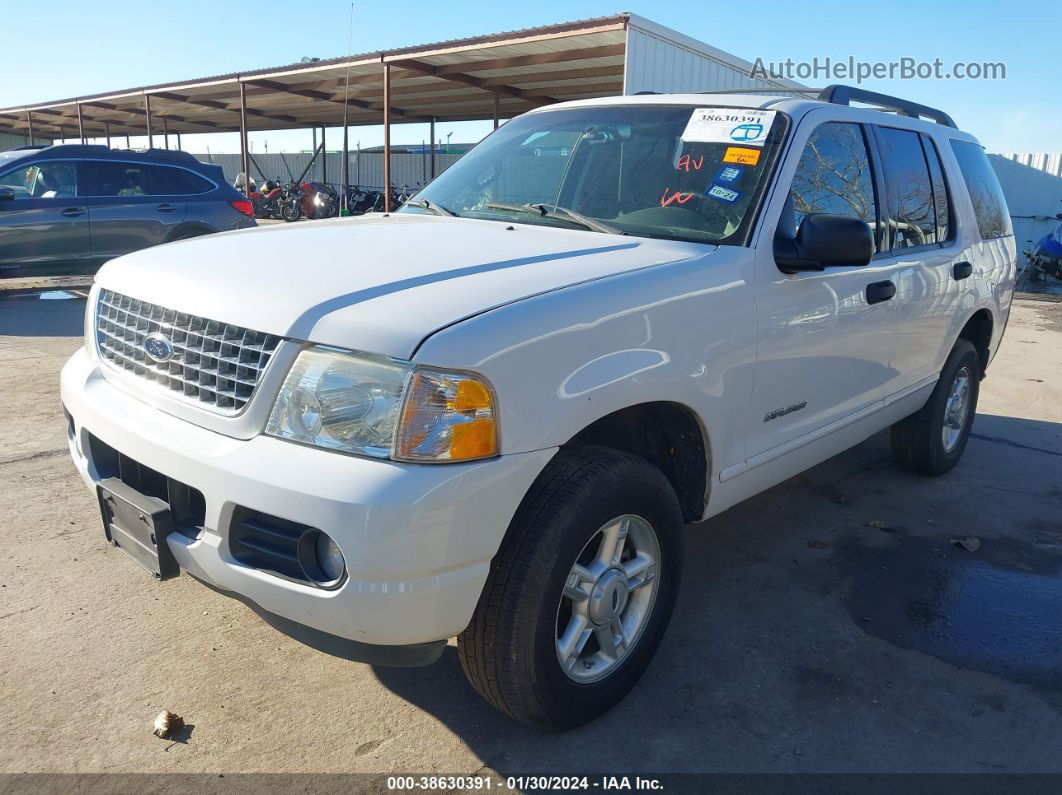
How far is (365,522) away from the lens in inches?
72.9

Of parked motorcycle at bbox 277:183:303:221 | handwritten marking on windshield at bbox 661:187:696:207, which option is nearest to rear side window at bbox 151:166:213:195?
handwritten marking on windshield at bbox 661:187:696:207

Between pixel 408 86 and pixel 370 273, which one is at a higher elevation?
pixel 408 86

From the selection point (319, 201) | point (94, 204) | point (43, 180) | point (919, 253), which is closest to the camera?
point (919, 253)

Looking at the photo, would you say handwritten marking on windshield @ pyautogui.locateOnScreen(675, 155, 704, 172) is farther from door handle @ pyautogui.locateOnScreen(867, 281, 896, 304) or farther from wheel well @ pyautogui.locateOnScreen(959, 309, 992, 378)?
wheel well @ pyautogui.locateOnScreen(959, 309, 992, 378)

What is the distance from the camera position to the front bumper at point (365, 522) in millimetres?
1871

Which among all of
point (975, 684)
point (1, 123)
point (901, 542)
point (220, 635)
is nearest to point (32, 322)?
point (220, 635)

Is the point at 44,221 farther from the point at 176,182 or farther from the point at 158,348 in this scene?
the point at 158,348

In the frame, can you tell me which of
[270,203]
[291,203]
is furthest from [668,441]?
[270,203]

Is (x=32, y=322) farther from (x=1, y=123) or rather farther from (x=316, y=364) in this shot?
(x=1, y=123)

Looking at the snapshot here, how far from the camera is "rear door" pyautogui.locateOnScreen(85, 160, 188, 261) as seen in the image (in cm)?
1000

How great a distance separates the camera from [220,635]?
9.68 ft

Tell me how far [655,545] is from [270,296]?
4.53 feet

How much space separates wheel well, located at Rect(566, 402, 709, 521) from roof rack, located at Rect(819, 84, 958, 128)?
1831 millimetres

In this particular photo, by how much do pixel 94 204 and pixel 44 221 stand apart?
592 millimetres
